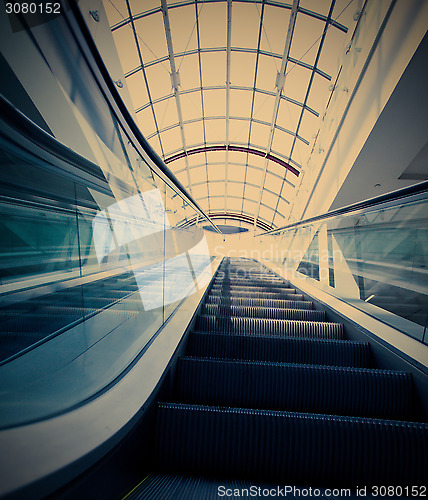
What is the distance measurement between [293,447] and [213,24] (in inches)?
600

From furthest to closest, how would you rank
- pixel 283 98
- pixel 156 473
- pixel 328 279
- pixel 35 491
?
pixel 283 98 < pixel 328 279 < pixel 156 473 < pixel 35 491

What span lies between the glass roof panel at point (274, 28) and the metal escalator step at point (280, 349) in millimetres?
13588

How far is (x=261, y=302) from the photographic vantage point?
4180 millimetres

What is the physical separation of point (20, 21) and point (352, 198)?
31.3 feet

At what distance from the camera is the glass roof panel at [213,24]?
11.9 metres

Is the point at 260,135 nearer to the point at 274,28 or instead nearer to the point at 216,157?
the point at 216,157

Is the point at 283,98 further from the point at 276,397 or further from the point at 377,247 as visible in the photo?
the point at 276,397

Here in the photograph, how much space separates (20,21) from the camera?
10.9ft

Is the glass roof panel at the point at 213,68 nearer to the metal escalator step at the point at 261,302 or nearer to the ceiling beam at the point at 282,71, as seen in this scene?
the ceiling beam at the point at 282,71

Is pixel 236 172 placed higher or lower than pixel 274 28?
lower


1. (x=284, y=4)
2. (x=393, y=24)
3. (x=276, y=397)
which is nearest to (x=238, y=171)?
(x=284, y=4)

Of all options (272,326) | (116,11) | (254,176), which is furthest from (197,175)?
(272,326)

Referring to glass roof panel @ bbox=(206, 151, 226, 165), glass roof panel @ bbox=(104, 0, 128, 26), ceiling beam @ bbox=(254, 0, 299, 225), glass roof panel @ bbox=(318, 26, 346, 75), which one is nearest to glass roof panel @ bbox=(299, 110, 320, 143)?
ceiling beam @ bbox=(254, 0, 299, 225)

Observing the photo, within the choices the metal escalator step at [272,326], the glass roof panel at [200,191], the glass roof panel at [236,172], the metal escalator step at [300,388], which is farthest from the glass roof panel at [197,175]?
the metal escalator step at [300,388]
